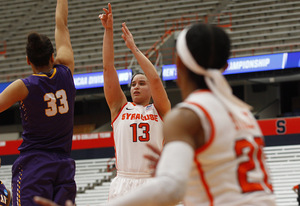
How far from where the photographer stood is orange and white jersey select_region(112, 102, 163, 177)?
5.05 meters

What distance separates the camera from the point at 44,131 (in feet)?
13.0

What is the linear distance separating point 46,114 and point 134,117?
1410 millimetres

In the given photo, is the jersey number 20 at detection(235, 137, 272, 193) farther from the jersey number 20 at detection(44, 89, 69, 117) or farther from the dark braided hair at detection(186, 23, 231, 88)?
the jersey number 20 at detection(44, 89, 69, 117)

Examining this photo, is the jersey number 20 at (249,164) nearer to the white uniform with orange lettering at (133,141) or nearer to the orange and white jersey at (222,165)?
the orange and white jersey at (222,165)

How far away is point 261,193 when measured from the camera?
220 centimetres

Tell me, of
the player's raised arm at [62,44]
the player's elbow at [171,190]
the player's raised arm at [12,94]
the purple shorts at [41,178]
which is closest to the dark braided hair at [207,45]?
the player's elbow at [171,190]

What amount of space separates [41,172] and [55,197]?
0.23m

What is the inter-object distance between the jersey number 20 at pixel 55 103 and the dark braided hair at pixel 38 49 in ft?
0.87

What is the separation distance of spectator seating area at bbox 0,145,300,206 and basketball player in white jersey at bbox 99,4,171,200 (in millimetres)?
8800

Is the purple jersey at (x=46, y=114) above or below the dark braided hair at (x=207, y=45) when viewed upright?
below

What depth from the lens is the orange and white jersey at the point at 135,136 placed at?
5051mm

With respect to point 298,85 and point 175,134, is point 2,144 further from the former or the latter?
point 175,134

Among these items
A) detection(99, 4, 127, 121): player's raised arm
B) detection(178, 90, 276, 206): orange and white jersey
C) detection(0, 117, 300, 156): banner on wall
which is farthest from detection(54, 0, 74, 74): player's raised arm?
detection(0, 117, 300, 156): banner on wall

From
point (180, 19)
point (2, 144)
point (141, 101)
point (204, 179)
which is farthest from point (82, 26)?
point (204, 179)
